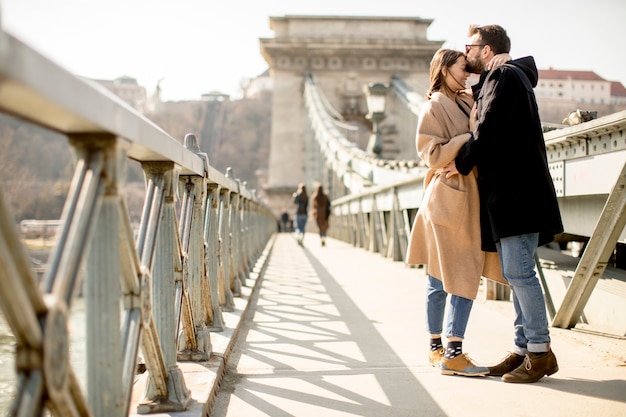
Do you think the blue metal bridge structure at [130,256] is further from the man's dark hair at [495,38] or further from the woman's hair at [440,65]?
the woman's hair at [440,65]

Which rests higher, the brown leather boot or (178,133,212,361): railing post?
(178,133,212,361): railing post

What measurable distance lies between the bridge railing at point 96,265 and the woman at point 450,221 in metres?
1.02

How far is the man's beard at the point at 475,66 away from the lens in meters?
3.00

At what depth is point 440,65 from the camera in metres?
3.04

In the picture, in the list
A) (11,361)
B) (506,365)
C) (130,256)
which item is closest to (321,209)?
(11,361)

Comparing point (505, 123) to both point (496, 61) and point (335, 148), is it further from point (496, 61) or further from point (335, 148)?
point (335, 148)

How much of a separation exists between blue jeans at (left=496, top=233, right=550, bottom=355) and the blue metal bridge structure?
0.67 meters

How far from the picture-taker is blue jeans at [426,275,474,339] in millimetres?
2936

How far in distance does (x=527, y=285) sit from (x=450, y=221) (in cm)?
39

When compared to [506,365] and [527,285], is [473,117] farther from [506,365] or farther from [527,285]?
[506,365]

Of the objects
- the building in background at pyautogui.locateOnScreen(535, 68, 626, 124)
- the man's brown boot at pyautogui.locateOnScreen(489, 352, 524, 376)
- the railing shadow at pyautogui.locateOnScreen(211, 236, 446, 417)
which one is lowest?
the railing shadow at pyautogui.locateOnScreen(211, 236, 446, 417)

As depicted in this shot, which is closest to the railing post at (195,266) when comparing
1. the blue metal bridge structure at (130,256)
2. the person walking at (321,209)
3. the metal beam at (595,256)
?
the blue metal bridge structure at (130,256)

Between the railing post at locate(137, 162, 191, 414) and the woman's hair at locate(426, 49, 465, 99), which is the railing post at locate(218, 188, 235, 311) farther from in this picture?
the railing post at locate(137, 162, 191, 414)

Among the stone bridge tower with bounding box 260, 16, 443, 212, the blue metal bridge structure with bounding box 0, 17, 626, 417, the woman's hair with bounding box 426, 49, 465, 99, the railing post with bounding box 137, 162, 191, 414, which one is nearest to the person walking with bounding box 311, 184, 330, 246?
the blue metal bridge structure with bounding box 0, 17, 626, 417
